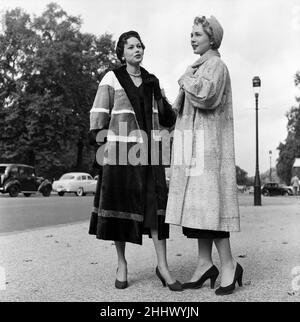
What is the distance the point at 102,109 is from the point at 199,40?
89 centimetres

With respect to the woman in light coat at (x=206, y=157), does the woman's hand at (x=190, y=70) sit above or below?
above

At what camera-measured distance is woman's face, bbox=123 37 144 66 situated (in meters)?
4.42

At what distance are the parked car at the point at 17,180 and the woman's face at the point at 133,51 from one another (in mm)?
25446

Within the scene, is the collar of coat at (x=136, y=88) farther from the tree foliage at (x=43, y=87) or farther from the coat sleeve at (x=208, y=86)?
the tree foliage at (x=43, y=87)

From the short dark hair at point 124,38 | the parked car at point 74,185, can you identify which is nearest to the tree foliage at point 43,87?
the parked car at point 74,185

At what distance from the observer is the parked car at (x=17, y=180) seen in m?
29.0

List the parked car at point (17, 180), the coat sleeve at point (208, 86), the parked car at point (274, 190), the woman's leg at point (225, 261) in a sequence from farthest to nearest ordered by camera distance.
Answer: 1. the parked car at point (274, 190)
2. the parked car at point (17, 180)
3. the woman's leg at point (225, 261)
4. the coat sleeve at point (208, 86)

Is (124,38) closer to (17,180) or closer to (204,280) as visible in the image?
(204,280)

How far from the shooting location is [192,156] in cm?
404

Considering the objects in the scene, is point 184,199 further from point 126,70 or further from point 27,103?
point 27,103

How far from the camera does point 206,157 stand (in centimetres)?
398

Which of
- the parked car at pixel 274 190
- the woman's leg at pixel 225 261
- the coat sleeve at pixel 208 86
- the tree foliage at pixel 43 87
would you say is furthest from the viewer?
the parked car at pixel 274 190

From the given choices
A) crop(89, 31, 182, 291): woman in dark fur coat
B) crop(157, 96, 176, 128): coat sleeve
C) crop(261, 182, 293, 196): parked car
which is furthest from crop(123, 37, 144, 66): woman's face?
crop(261, 182, 293, 196): parked car

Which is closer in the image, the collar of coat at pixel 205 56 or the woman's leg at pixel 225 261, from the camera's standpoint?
the woman's leg at pixel 225 261
